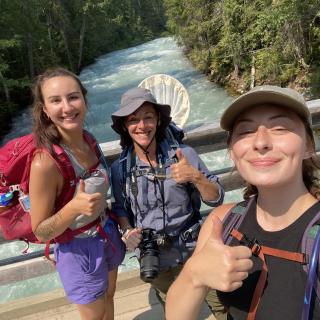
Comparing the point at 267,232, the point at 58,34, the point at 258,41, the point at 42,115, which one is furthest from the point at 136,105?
the point at 58,34

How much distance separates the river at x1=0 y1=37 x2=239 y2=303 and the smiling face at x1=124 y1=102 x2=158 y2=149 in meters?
2.01

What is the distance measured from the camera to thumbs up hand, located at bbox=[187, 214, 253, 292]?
0.90 meters

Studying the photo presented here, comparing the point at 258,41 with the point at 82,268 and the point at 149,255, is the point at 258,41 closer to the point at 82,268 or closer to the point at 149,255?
the point at 149,255

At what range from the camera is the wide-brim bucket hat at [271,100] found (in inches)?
38.9

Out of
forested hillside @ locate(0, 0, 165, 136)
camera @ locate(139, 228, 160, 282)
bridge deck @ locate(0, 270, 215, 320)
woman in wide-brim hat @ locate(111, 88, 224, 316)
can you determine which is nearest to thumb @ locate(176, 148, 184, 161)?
woman in wide-brim hat @ locate(111, 88, 224, 316)

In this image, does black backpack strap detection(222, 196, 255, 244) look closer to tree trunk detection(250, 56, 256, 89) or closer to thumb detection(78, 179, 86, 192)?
thumb detection(78, 179, 86, 192)

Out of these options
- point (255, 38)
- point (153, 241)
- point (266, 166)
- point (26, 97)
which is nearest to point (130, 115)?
point (153, 241)

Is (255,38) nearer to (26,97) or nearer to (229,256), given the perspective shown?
(26,97)

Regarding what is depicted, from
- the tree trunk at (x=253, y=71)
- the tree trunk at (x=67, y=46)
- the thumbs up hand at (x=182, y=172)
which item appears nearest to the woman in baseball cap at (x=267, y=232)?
the thumbs up hand at (x=182, y=172)

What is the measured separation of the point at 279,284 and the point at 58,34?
3059 cm

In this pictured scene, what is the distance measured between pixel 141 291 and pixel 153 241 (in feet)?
2.87

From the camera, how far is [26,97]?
1661 centimetres

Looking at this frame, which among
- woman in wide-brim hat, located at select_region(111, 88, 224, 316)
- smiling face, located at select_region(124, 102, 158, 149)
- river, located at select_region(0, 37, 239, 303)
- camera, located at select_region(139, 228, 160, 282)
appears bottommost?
river, located at select_region(0, 37, 239, 303)

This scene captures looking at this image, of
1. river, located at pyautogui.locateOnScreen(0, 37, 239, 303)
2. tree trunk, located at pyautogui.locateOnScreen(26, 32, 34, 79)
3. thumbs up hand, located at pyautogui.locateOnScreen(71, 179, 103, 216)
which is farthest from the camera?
tree trunk, located at pyautogui.locateOnScreen(26, 32, 34, 79)
